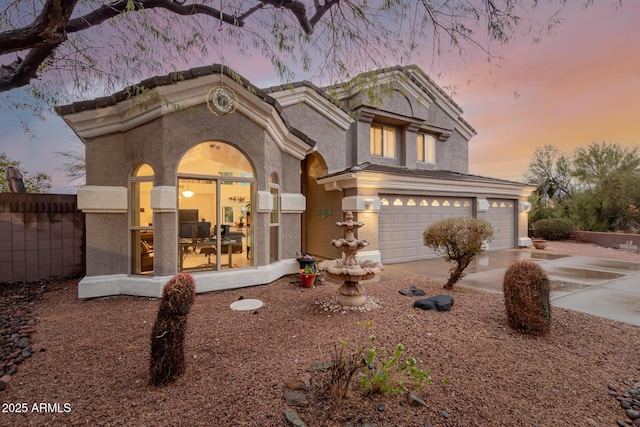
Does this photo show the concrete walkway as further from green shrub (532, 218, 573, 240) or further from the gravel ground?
green shrub (532, 218, 573, 240)

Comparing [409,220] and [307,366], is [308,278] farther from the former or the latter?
[409,220]

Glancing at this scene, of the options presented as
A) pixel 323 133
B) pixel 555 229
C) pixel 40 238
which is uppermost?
pixel 323 133

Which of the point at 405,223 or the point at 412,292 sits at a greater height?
the point at 405,223

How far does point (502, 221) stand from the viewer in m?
14.7

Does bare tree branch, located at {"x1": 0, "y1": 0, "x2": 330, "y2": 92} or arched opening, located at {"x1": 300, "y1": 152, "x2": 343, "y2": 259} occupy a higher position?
bare tree branch, located at {"x1": 0, "y1": 0, "x2": 330, "y2": 92}

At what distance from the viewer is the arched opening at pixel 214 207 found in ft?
22.6

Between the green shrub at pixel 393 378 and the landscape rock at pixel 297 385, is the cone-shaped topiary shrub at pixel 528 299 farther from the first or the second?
the landscape rock at pixel 297 385

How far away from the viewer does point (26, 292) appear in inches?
267

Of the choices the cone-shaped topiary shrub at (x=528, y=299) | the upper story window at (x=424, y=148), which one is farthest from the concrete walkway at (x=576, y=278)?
the upper story window at (x=424, y=148)

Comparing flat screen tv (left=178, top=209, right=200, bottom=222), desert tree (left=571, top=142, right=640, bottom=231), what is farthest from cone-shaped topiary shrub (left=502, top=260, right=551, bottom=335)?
desert tree (left=571, top=142, right=640, bottom=231)

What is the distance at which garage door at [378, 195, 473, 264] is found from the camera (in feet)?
35.8

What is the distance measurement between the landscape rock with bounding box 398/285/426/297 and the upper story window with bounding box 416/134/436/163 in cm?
1058

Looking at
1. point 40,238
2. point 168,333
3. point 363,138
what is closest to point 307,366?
point 168,333

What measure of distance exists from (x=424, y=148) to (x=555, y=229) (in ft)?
34.3
